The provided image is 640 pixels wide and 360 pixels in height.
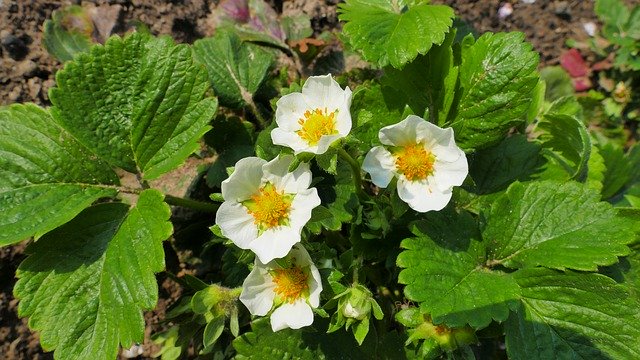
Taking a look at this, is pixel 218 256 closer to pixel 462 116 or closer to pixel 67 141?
pixel 67 141

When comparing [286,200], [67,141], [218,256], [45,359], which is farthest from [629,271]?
[45,359]

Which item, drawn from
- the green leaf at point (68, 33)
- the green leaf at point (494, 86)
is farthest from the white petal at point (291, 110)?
the green leaf at point (68, 33)

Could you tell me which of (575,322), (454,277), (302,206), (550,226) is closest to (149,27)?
(302,206)

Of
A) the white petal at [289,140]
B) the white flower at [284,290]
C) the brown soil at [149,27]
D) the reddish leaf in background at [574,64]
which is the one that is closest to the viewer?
the white petal at [289,140]

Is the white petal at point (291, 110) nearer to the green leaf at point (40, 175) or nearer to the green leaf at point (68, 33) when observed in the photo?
the green leaf at point (40, 175)

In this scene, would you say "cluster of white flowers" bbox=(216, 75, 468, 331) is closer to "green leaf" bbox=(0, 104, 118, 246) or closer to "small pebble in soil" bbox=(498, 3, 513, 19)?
"green leaf" bbox=(0, 104, 118, 246)

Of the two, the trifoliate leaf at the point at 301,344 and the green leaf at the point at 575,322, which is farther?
the trifoliate leaf at the point at 301,344

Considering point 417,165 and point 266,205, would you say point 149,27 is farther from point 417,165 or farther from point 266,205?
point 417,165
